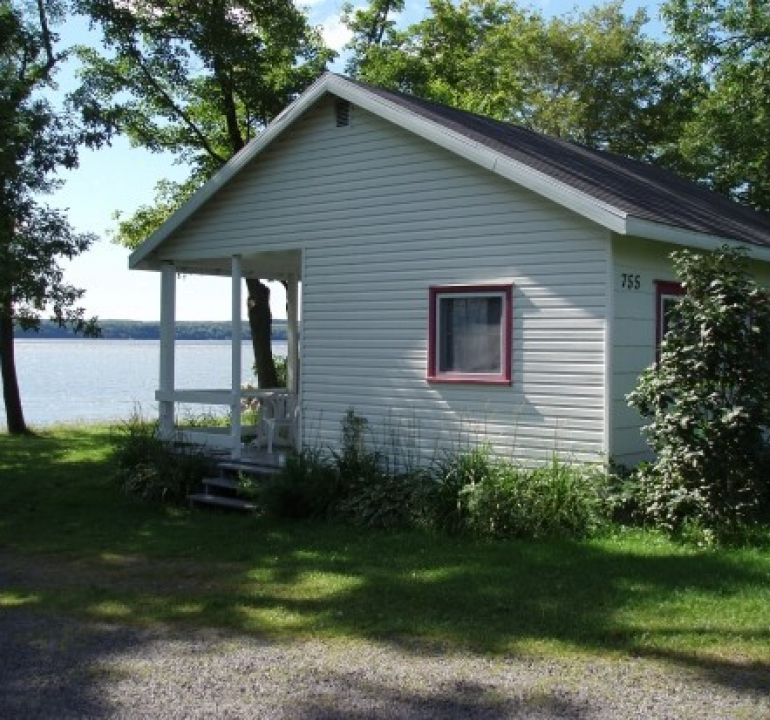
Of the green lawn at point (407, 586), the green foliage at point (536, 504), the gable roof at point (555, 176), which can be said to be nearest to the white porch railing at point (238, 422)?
the gable roof at point (555, 176)

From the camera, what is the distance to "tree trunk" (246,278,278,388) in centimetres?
2391

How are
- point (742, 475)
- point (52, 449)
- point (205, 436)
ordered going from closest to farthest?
1. point (742, 475)
2. point (205, 436)
3. point (52, 449)

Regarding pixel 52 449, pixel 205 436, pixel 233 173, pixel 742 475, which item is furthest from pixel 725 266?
pixel 52 449

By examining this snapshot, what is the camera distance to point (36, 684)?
5441 mm

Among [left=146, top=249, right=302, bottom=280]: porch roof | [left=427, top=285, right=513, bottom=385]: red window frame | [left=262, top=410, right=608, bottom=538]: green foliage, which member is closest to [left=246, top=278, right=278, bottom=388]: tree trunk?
[left=146, top=249, right=302, bottom=280]: porch roof

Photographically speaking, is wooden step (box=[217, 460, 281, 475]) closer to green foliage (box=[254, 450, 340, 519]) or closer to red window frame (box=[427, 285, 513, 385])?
green foliage (box=[254, 450, 340, 519])

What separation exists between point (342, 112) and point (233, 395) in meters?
4.06

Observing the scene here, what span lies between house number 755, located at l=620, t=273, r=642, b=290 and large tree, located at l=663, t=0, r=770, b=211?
44.4ft

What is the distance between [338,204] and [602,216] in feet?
13.1

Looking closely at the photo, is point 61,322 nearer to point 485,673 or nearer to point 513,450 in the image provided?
point 513,450

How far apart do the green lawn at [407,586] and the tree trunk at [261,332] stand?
43.2 ft

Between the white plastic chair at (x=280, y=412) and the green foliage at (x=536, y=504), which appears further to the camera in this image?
the white plastic chair at (x=280, y=412)

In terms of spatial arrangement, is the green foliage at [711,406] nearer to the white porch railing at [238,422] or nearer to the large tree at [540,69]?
the white porch railing at [238,422]

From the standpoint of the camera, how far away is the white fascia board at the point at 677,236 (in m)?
9.22
